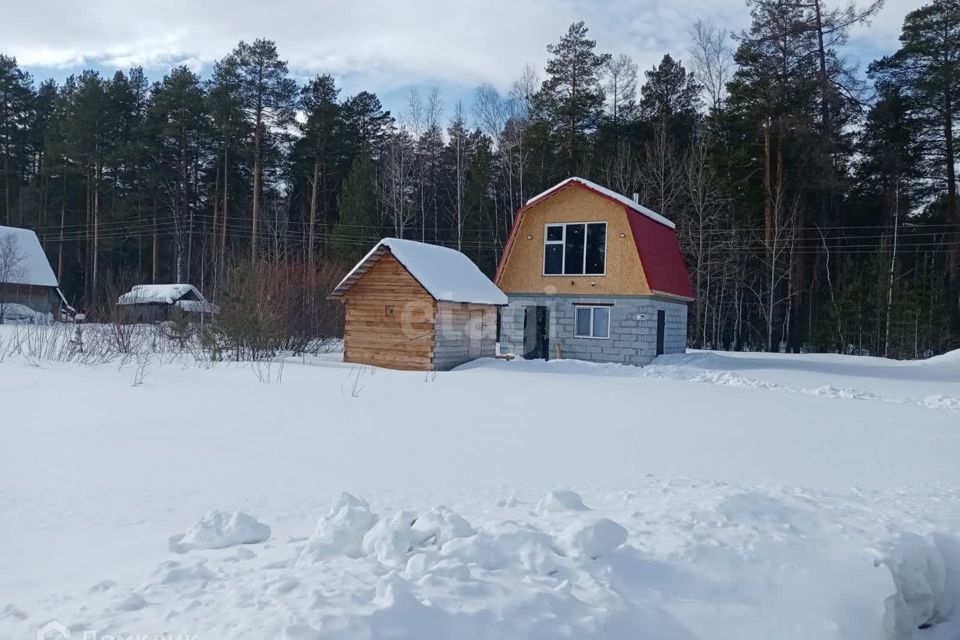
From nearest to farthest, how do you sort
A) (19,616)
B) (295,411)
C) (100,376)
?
(19,616) → (295,411) → (100,376)

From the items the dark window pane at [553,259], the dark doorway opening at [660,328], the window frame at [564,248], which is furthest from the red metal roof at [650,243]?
the dark window pane at [553,259]

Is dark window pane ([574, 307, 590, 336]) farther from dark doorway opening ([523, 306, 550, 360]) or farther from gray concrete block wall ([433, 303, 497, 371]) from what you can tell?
gray concrete block wall ([433, 303, 497, 371])

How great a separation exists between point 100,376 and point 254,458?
23.0 feet

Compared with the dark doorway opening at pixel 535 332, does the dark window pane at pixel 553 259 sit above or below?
above

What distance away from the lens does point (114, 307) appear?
14.3 metres

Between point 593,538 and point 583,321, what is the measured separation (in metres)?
15.5

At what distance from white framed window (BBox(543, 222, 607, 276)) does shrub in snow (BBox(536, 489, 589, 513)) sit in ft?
48.1

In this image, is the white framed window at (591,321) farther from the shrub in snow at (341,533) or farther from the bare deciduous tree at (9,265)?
the bare deciduous tree at (9,265)

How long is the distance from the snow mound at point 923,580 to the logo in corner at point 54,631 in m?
4.31

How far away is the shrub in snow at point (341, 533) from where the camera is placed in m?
3.29

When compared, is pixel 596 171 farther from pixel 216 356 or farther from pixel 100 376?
pixel 100 376

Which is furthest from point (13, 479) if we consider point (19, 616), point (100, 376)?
point (100, 376)

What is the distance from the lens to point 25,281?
31.5 metres

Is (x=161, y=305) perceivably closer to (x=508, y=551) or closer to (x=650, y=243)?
(x=650, y=243)
